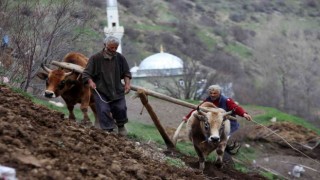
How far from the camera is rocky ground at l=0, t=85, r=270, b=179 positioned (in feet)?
18.0

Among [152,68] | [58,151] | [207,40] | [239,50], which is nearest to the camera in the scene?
[58,151]

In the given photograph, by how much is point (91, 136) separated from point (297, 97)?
49.1 metres

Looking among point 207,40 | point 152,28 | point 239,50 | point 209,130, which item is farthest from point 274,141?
point 207,40

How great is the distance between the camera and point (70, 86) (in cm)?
1170

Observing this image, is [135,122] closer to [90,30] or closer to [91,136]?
[90,30]

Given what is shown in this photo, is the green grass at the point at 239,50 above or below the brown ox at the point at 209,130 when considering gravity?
below

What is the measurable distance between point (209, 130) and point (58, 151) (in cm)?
421

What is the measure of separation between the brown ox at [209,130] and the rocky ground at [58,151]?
1.64 meters

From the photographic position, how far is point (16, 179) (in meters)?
4.97

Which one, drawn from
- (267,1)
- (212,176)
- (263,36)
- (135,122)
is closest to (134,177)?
(212,176)

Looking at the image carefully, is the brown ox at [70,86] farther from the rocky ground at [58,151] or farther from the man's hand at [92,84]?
the rocky ground at [58,151]

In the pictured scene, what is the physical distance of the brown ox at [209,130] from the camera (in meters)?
9.98

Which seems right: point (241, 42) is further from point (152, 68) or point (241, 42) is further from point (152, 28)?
point (152, 68)

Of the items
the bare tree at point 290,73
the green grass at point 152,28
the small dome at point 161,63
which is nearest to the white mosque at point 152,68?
the small dome at point 161,63
